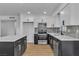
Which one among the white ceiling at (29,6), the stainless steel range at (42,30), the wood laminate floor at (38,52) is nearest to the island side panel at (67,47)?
the wood laminate floor at (38,52)

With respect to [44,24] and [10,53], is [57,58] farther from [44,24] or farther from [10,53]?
[44,24]

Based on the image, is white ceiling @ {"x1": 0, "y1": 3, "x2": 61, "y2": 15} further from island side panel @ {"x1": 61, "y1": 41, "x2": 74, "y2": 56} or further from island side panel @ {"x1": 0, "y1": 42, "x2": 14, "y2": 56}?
island side panel @ {"x1": 0, "y1": 42, "x2": 14, "y2": 56}

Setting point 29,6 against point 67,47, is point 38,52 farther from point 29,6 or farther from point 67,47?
Result: point 67,47

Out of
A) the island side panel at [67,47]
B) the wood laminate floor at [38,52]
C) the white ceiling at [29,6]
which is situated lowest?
the wood laminate floor at [38,52]

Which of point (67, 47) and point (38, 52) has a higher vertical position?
point (67, 47)

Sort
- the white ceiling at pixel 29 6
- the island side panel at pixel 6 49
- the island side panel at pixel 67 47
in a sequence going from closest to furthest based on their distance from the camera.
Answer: the island side panel at pixel 6 49 < the island side panel at pixel 67 47 < the white ceiling at pixel 29 6

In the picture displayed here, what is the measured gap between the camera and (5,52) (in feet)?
13.5

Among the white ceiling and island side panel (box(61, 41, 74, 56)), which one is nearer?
island side panel (box(61, 41, 74, 56))

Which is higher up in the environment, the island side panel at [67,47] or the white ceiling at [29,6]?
the white ceiling at [29,6]

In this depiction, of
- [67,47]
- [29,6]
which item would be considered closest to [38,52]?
[29,6]

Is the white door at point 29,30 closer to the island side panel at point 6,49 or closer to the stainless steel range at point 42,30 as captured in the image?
the stainless steel range at point 42,30

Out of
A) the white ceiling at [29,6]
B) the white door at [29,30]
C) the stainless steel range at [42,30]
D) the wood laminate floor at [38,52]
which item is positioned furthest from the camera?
the white door at [29,30]

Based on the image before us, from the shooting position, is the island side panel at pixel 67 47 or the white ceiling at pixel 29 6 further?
the white ceiling at pixel 29 6

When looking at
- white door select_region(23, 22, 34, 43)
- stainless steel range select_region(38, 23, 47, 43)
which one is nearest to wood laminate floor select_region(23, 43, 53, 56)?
stainless steel range select_region(38, 23, 47, 43)
